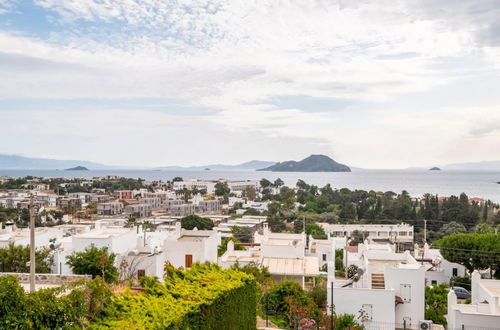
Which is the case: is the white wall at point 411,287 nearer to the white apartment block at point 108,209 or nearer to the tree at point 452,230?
the tree at point 452,230

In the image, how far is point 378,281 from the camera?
1714 centimetres

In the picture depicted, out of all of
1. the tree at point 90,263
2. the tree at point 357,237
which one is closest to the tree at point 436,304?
the tree at point 90,263

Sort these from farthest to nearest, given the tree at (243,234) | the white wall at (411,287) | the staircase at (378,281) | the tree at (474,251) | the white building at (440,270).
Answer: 1. the tree at (243,234)
2. the white building at (440,270)
3. the tree at (474,251)
4. the staircase at (378,281)
5. the white wall at (411,287)

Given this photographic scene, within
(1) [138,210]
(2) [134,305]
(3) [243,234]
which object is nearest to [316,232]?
(3) [243,234]

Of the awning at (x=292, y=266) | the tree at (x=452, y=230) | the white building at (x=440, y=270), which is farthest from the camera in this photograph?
the tree at (x=452, y=230)

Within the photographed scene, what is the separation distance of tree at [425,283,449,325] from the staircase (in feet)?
6.67

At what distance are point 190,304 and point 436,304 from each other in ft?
47.4

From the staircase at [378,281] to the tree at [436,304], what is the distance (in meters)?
2.03

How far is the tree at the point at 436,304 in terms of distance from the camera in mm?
17125

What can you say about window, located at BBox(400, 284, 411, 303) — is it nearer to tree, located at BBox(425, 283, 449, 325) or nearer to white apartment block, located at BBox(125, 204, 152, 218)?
tree, located at BBox(425, 283, 449, 325)

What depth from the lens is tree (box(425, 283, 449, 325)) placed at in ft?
56.2

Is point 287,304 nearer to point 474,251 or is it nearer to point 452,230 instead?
point 474,251

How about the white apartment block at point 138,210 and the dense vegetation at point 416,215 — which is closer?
the dense vegetation at point 416,215

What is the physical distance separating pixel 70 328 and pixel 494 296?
12838 millimetres
